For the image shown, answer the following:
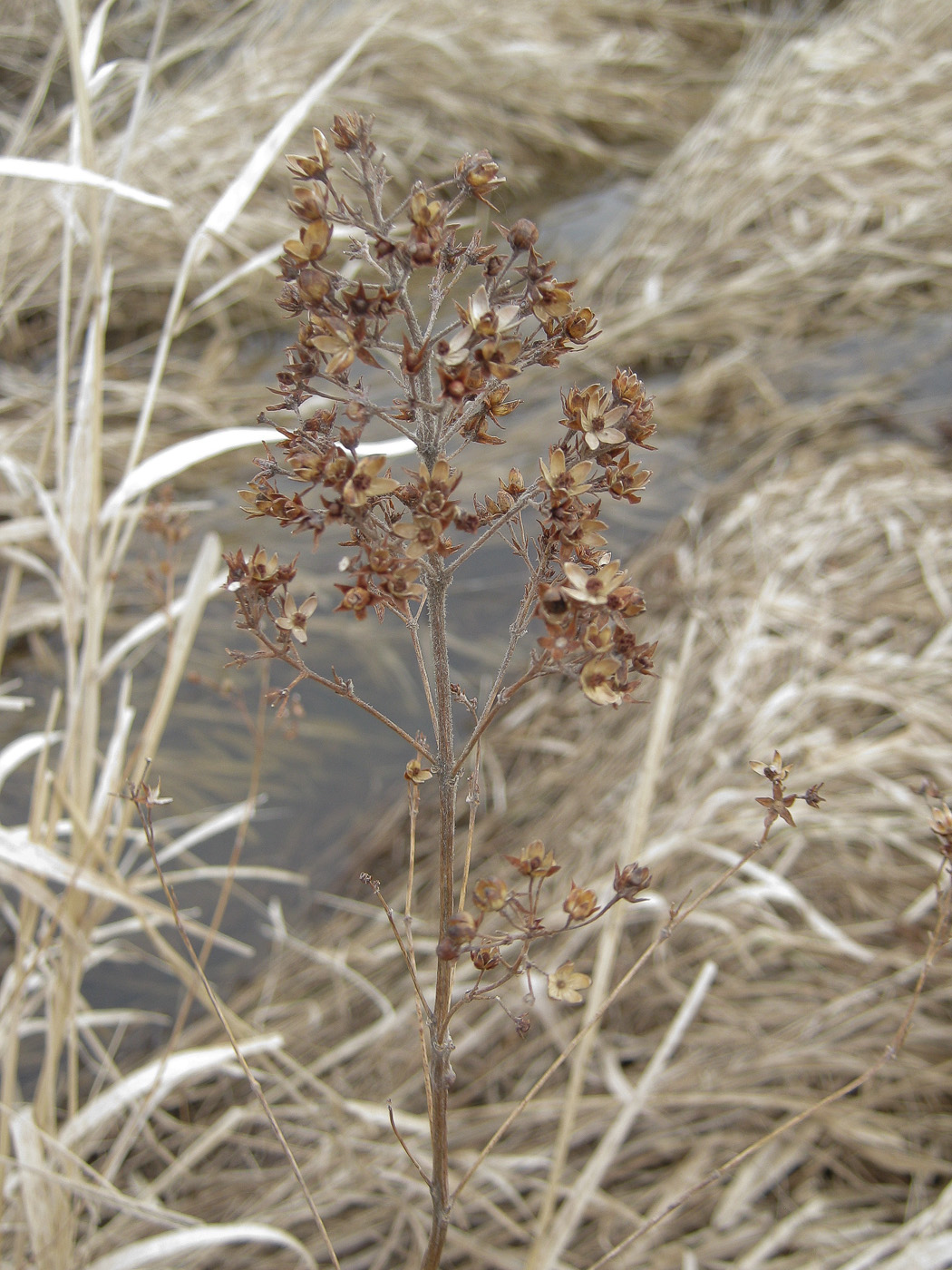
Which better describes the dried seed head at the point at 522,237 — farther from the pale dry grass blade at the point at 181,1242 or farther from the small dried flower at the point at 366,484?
the pale dry grass blade at the point at 181,1242

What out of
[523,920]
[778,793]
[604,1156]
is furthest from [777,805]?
[604,1156]

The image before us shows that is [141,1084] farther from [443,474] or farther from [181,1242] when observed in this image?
[443,474]

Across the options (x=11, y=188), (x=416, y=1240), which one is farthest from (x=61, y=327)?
(x=11, y=188)

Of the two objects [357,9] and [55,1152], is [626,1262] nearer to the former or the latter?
[55,1152]

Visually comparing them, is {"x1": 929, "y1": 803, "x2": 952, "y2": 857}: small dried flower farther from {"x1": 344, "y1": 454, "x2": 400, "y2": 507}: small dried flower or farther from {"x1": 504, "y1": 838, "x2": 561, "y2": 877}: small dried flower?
{"x1": 344, "y1": 454, "x2": 400, "y2": 507}: small dried flower

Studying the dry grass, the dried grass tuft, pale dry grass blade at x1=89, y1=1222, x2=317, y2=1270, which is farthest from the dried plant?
Result: the dried grass tuft
